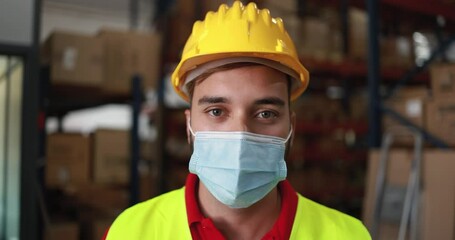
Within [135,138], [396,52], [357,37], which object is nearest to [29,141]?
[135,138]

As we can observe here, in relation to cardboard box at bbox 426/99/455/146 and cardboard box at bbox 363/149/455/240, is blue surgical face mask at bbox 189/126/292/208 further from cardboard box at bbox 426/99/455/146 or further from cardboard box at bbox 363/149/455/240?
cardboard box at bbox 426/99/455/146

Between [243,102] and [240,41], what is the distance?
0.68 ft

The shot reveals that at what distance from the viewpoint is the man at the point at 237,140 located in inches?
54.6

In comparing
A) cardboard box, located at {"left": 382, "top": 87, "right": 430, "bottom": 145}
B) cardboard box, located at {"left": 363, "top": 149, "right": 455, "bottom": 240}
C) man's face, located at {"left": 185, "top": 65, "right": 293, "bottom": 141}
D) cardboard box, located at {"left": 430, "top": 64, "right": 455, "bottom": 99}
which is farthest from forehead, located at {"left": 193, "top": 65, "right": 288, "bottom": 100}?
cardboard box, located at {"left": 430, "top": 64, "right": 455, "bottom": 99}

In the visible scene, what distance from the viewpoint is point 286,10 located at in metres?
5.85

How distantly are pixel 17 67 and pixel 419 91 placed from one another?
3.85 m

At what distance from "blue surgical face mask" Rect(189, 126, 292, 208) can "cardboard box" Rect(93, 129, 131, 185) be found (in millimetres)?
3159

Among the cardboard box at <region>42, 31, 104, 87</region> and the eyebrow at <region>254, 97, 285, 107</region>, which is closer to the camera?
the eyebrow at <region>254, 97, 285, 107</region>

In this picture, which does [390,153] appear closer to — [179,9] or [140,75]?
[140,75]

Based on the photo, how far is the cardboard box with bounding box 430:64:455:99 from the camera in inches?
161

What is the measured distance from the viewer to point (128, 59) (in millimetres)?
4473

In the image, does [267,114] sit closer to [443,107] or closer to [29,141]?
[29,141]

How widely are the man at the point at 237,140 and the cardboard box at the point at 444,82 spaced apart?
317 centimetres

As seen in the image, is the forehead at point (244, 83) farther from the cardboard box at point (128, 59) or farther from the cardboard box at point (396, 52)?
the cardboard box at point (396, 52)
